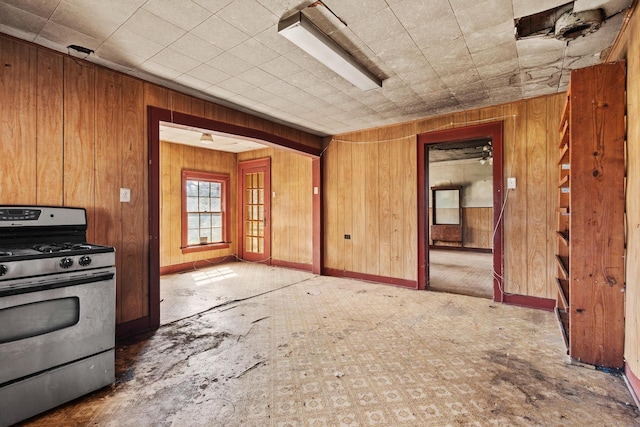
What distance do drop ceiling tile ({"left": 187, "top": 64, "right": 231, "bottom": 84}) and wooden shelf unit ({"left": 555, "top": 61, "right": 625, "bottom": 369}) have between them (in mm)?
3081

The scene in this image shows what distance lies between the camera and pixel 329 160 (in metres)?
5.60

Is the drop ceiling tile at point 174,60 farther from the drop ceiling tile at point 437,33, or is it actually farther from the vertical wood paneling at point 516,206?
the vertical wood paneling at point 516,206

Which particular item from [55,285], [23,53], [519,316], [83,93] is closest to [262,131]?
[83,93]

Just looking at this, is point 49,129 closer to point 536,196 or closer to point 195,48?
point 195,48

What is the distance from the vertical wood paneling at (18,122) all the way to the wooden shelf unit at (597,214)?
4.33 meters

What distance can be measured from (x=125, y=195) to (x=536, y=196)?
4701 millimetres

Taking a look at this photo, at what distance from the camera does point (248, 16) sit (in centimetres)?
212

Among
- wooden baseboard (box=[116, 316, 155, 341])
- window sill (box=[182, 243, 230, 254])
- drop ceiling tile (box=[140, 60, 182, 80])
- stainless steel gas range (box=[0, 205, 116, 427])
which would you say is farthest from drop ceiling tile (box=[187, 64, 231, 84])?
window sill (box=[182, 243, 230, 254])

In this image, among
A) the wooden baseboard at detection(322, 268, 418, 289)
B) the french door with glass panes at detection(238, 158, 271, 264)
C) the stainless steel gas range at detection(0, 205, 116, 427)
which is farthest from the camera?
the french door with glass panes at detection(238, 158, 271, 264)

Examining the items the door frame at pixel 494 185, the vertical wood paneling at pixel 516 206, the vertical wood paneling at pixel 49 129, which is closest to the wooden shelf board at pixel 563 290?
the vertical wood paneling at pixel 516 206

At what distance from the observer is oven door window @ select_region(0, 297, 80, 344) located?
1.72 m

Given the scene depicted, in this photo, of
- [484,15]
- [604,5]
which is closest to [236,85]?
[484,15]

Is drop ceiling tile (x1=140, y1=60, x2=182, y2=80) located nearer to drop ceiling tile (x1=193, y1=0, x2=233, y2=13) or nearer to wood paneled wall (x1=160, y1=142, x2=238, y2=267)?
drop ceiling tile (x1=193, y1=0, x2=233, y2=13)

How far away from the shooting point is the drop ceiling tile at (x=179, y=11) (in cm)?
198
